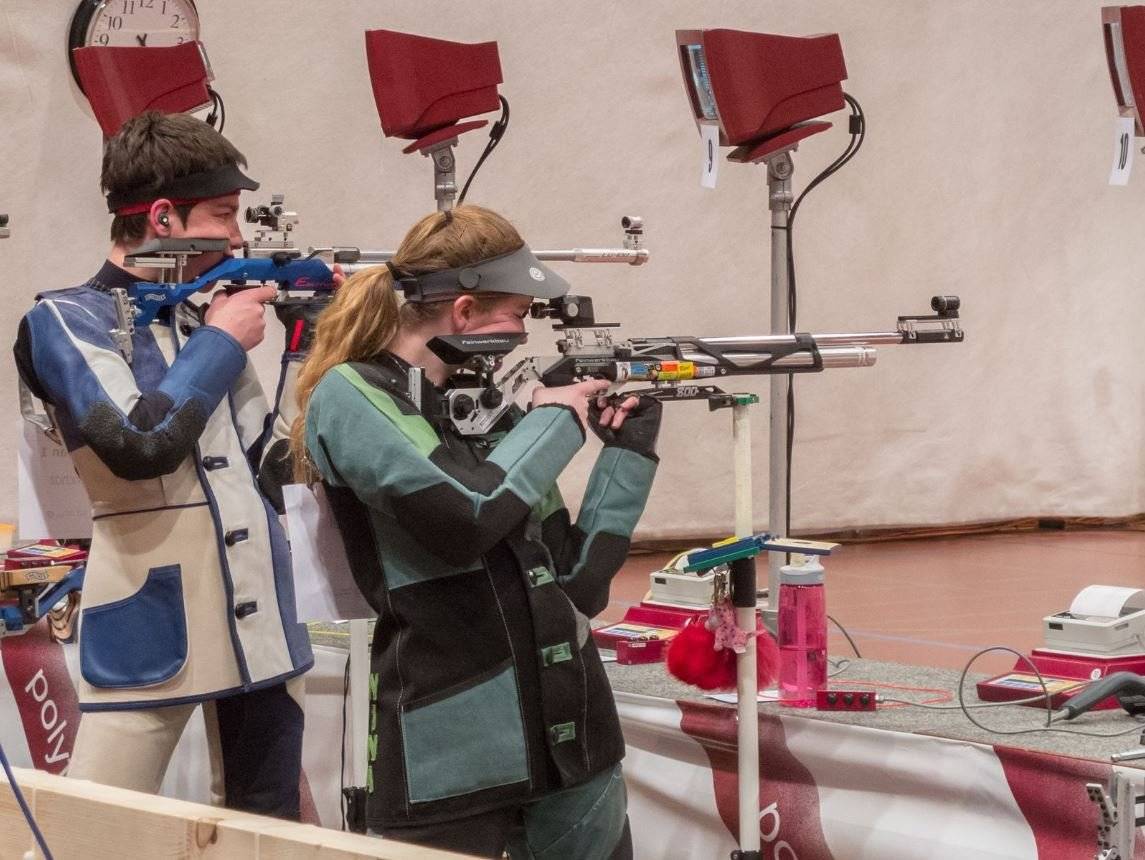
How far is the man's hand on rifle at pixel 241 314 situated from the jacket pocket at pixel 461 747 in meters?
0.66

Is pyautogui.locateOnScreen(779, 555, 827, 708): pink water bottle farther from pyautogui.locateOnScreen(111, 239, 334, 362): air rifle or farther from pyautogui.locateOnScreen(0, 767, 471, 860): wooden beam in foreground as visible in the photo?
pyautogui.locateOnScreen(0, 767, 471, 860): wooden beam in foreground

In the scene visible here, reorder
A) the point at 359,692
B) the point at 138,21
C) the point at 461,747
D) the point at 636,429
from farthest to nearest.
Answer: the point at 138,21 < the point at 359,692 < the point at 636,429 < the point at 461,747

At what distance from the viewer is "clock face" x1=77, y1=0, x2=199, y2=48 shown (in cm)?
482

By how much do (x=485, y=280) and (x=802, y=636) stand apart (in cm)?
110

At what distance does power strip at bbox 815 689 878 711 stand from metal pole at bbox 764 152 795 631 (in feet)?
1.02

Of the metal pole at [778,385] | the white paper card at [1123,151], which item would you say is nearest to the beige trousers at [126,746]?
the metal pole at [778,385]

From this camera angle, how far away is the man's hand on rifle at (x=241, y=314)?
2.22 meters

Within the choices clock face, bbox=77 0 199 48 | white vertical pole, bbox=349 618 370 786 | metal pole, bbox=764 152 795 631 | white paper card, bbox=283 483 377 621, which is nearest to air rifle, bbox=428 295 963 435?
white paper card, bbox=283 483 377 621

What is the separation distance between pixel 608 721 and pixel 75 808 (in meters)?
0.82

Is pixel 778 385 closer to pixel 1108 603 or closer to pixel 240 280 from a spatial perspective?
pixel 1108 603

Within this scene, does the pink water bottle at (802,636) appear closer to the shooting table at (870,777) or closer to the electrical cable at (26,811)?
the shooting table at (870,777)

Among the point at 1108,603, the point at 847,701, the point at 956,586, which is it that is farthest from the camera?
the point at 956,586

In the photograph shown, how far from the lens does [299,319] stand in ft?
8.09

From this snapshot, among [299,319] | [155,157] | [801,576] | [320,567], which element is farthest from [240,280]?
[801,576]
